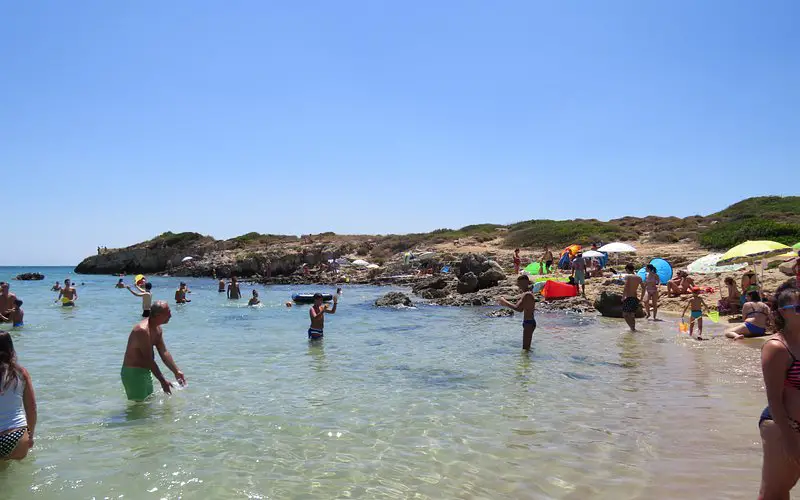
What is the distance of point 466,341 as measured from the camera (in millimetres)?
12773

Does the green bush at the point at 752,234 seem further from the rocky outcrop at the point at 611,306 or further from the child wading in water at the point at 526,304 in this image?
the child wading in water at the point at 526,304

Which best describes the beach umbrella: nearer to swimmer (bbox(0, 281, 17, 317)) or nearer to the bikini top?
the bikini top

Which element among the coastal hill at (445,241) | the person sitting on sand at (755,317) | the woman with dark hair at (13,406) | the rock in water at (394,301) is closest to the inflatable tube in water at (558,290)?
the rock in water at (394,301)

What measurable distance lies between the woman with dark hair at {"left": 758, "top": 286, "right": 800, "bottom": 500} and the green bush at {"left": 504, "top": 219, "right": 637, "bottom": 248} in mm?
39050

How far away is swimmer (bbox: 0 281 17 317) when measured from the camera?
14.6 meters

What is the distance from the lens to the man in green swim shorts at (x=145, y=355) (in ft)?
20.8

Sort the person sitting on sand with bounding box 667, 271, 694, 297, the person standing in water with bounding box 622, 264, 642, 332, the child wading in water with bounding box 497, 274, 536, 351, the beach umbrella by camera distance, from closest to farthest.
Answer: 1. the child wading in water with bounding box 497, 274, 536, 351
2. the person standing in water with bounding box 622, 264, 642, 332
3. the beach umbrella
4. the person sitting on sand with bounding box 667, 271, 694, 297

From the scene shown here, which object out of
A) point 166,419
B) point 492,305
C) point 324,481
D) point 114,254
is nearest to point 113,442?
point 166,419

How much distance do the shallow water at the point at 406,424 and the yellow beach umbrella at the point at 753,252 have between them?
418 cm

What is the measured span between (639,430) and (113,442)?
18.0ft

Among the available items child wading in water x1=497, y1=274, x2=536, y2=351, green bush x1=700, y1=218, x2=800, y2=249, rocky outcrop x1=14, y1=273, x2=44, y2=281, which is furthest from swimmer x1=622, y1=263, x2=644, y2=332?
rocky outcrop x1=14, y1=273, x2=44, y2=281

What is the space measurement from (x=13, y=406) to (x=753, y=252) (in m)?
16.1

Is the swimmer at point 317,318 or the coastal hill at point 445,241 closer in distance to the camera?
the swimmer at point 317,318

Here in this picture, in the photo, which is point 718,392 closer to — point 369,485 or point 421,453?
point 421,453
